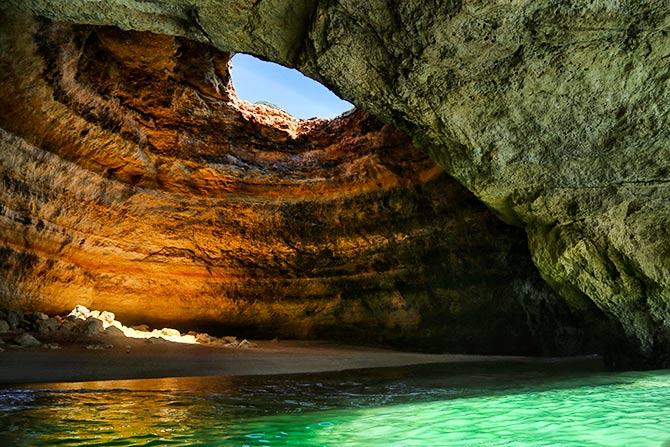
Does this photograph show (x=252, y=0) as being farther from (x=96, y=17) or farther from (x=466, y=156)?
(x=466, y=156)

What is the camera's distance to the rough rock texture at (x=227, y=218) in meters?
8.73

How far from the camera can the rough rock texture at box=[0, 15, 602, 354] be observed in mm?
8734

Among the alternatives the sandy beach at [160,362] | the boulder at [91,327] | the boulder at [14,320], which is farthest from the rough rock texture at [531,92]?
the boulder at [14,320]

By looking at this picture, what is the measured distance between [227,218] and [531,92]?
8317 mm

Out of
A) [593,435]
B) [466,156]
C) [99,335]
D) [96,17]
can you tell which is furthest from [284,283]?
[593,435]

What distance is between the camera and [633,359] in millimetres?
6633

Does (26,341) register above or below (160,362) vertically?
above

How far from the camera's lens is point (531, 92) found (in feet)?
17.3

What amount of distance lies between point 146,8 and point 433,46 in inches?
116

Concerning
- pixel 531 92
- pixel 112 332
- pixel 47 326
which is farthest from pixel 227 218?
pixel 531 92

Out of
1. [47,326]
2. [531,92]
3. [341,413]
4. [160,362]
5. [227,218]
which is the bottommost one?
[341,413]

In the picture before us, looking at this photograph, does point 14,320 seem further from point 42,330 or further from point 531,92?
point 531,92

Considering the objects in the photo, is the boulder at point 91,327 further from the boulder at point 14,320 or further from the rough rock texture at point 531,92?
the rough rock texture at point 531,92

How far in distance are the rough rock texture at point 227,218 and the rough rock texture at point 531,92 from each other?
138 inches
